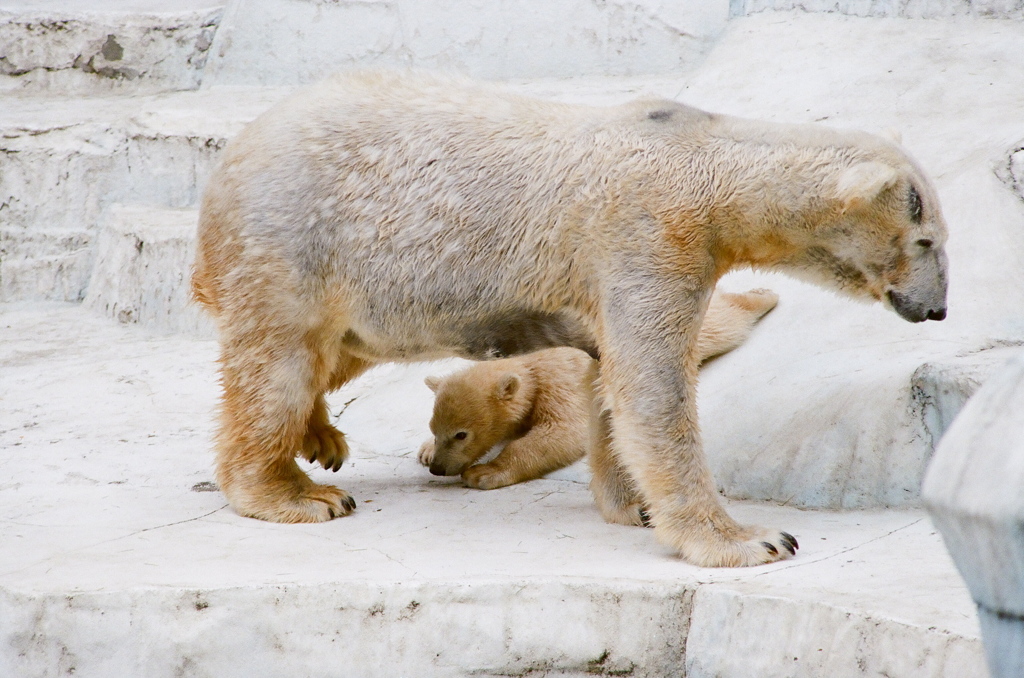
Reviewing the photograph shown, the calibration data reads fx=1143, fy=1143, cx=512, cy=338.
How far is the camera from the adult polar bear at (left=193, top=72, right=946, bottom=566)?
13.9 feet

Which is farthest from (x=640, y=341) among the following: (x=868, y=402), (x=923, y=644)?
(x=923, y=644)

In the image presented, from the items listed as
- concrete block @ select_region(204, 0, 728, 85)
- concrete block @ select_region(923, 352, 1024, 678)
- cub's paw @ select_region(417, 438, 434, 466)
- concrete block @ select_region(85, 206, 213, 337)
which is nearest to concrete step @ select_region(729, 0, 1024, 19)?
concrete block @ select_region(204, 0, 728, 85)

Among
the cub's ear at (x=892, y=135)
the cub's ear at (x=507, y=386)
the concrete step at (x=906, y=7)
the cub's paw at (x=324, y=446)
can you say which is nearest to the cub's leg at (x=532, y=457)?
the cub's ear at (x=507, y=386)

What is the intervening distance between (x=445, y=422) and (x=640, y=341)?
174cm

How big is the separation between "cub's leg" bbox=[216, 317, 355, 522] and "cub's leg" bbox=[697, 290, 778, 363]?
192cm

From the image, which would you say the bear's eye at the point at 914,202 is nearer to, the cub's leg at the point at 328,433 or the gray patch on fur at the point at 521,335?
the gray patch on fur at the point at 521,335

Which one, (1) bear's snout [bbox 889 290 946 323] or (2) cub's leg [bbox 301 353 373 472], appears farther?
(2) cub's leg [bbox 301 353 373 472]

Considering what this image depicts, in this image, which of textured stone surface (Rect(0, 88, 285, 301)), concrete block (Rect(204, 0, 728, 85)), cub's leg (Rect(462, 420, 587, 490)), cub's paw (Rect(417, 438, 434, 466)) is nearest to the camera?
cub's leg (Rect(462, 420, 587, 490))

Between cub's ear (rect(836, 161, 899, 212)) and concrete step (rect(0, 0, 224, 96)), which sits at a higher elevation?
cub's ear (rect(836, 161, 899, 212))

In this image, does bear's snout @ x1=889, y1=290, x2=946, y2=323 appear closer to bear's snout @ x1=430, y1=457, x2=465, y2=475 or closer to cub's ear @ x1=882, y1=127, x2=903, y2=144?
cub's ear @ x1=882, y1=127, x2=903, y2=144

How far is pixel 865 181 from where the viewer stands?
4.06 metres

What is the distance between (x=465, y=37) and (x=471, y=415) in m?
4.48

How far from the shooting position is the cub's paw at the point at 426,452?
5971mm

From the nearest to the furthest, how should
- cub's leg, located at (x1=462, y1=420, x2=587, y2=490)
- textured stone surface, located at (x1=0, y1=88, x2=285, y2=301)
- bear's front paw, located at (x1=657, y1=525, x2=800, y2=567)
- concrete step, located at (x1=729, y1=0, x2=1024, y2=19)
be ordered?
bear's front paw, located at (x1=657, y1=525, x2=800, y2=567) < cub's leg, located at (x1=462, y1=420, x2=587, y2=490) < concrete step, located at (x1=729, y1=0, x2=1024, y2=19) < textured stone surface, located at (x1=0, y1=88, x2=285, y2=301)
